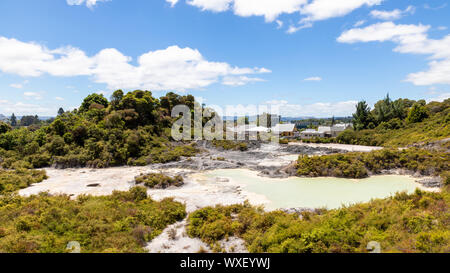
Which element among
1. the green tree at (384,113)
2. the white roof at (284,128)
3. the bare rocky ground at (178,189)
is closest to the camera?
Answer: the bare rocky ground at (178,189)

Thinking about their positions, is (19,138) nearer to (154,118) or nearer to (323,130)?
(154,118)

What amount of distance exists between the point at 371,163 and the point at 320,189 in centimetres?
668

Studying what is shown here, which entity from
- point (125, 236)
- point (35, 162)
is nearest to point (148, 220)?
point (125, 236)

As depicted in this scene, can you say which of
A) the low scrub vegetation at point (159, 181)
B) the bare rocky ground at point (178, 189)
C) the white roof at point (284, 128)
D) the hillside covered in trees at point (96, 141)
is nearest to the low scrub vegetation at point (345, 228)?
the bare rocky ground at point (178, 189)

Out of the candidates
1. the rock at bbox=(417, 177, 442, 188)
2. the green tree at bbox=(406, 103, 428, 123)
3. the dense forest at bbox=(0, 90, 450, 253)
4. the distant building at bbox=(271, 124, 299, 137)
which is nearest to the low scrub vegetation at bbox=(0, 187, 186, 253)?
the dense forest at bbox=(0, 90, 450, 253)

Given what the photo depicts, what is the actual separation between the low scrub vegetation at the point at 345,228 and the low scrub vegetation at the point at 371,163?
7693 mm

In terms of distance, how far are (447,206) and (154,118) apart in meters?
31.7

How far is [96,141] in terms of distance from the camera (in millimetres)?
25641

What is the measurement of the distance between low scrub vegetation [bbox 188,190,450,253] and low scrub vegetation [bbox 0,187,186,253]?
1.80 metres

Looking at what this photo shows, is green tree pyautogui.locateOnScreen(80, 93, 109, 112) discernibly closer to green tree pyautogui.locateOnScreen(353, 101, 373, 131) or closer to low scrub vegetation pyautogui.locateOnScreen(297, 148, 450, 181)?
low scrub vegetation pyautogui.locateOnScreen(297, 148, 450, 181)

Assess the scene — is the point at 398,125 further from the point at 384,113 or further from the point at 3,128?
the point at 3,128

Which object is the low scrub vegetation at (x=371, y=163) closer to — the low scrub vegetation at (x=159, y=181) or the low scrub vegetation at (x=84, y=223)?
the low scrub vegetation at (x=159, y=181)

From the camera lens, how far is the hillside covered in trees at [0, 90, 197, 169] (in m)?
23.0

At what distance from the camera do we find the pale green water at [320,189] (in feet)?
42.1
